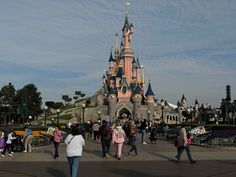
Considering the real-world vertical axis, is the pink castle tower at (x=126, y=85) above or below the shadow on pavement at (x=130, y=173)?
above

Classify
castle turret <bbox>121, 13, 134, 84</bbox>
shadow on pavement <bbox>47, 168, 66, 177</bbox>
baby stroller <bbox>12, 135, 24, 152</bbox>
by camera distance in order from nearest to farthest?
shadow on pavement <bbox>47, 168, 66, 177</bbox> < baby stroller <bbox>12, 135, 24, 152</bbox> < castle turret <bbox>121, 13, 134, 84</bbox>

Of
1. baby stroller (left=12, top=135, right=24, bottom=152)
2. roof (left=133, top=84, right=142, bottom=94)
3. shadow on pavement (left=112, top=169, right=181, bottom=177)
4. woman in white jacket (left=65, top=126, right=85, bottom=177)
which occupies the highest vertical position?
roof (left=133, top=84, right=142, bottom=94)

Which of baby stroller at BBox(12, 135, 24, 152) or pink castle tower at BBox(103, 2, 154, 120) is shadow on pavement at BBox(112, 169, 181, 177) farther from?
pink castle tower at BBox(103, 2, 154, 120)

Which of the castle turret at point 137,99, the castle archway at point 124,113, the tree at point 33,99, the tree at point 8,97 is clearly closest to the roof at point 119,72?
the castle turret at point 137,99

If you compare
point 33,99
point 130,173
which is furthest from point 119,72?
point 130,173

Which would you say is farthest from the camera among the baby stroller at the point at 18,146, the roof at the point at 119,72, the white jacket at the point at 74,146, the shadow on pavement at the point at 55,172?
the roof at the point at 119,72

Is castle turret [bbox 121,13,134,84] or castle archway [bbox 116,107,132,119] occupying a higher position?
castle turret [bbox 121,13,134,84]

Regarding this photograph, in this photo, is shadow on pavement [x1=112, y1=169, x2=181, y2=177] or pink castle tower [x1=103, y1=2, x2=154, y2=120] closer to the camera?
shadow on pavement [x1=112, y1=169, x2=181, y2=177]

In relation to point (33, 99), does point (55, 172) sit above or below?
below

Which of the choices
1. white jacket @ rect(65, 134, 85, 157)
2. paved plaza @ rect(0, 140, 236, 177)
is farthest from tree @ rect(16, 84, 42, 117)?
white jacket @ rect(65, 134, 85, 157)

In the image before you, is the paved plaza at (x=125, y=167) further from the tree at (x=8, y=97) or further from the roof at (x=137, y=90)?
the roof at (x=137, y=90)

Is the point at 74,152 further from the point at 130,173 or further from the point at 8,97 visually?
the point at 8,97

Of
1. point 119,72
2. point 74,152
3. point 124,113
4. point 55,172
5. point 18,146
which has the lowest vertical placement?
point 55,172

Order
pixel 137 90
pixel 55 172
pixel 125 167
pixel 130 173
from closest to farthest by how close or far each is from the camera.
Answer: pixel 130 173 → pixel 55 172 → pixel 125 167 → pixel 137 90
